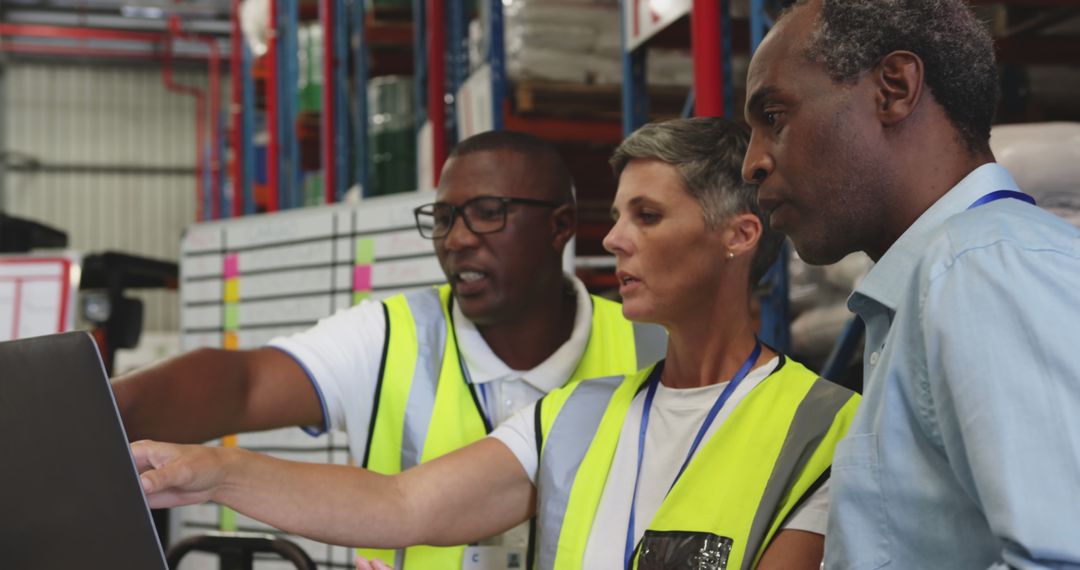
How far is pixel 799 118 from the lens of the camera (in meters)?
1.37

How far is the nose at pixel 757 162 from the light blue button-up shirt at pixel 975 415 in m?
0.24

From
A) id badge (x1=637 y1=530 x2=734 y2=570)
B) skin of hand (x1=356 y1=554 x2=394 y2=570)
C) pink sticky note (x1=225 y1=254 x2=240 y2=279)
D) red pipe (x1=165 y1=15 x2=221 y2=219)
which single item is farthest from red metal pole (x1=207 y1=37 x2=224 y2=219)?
id badge (x1=637 y1=530 x2=734 y2=570)

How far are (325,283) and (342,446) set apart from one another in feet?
1.82

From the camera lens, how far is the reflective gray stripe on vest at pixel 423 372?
2.52 m

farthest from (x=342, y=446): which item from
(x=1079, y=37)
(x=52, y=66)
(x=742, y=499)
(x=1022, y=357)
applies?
(x=52, y=66)

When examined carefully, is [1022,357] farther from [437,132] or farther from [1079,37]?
[437,132]

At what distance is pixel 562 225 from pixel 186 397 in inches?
37.0

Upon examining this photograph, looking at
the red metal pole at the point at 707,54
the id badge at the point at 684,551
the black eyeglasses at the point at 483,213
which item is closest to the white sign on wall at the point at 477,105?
the red metal pole at the point at 707,54

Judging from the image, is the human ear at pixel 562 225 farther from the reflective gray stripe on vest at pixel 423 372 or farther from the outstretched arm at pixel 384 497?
the outstretched arm at pixel 384 497

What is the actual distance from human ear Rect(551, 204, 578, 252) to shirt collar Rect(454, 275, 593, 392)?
21cm

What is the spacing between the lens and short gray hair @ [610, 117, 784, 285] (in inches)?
80.4

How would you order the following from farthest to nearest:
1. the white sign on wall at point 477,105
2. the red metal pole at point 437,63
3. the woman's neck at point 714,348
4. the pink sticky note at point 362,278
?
the red metal pole at point 437,63 → the white sign on wall at point 477,105 → the pink sticky note at point 362,278 → the woman's neck at point 714,348

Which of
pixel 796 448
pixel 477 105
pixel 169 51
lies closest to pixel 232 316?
pixel 477 105

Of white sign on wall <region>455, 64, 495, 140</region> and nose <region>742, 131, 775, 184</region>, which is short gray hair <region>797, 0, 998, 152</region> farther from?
white sign on wall <region>455, 64, 495, 140</region>
